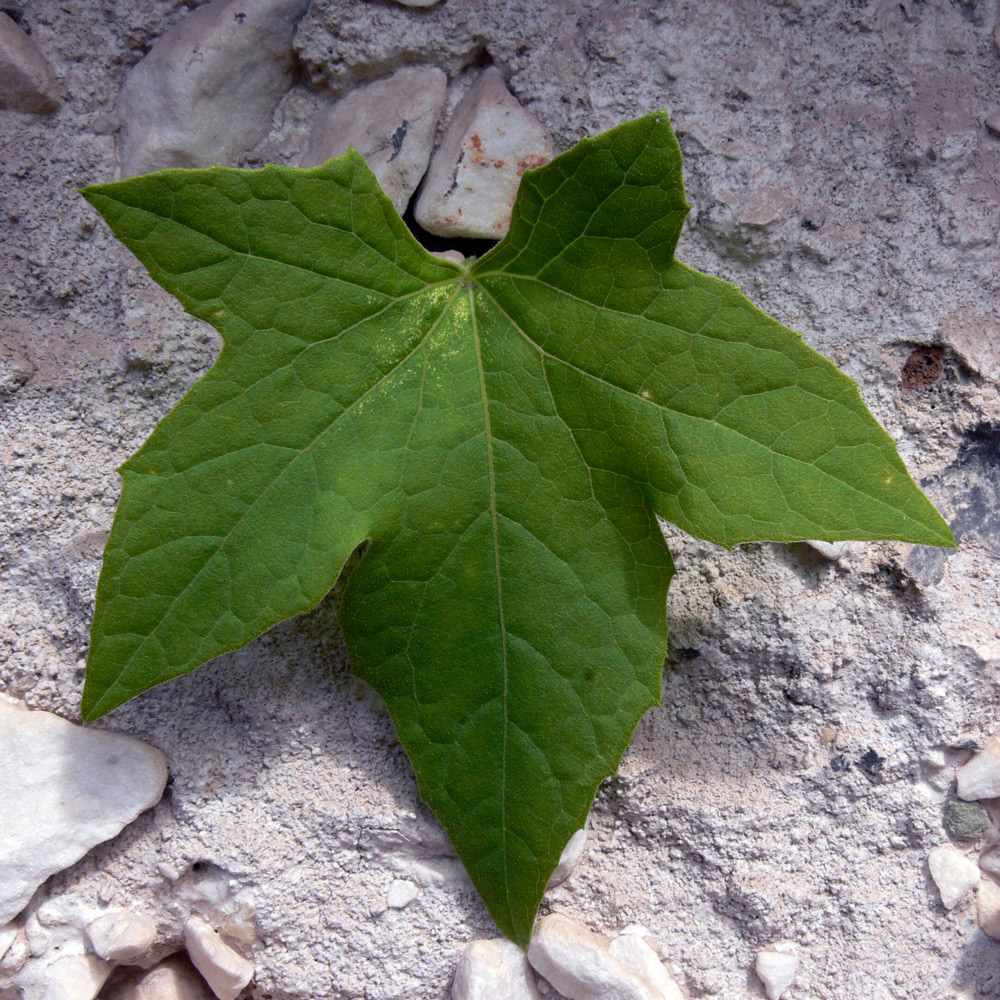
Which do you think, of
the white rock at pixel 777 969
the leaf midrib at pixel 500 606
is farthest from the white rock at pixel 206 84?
the white rock at pixel 777 969

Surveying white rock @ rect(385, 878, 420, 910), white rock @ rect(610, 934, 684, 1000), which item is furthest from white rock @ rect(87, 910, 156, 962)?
white rock @ rect(610, 934, 684, 1000)

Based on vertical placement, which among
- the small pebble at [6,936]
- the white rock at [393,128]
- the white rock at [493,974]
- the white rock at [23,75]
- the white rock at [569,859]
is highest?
the white rock at [393,128]

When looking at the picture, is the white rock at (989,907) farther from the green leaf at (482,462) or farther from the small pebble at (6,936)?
the small pebble at (6,936)

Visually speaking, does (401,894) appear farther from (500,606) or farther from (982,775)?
(982,775)

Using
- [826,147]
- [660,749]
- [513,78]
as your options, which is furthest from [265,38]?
[660,749]

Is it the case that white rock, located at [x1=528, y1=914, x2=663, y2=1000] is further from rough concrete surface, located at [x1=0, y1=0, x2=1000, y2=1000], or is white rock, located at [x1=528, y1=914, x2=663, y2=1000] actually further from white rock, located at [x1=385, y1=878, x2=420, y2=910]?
white rock, located at [x1=385, y1=878, x2=420, y2=910]

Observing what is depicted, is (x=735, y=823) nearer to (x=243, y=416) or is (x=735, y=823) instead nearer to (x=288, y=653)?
(x=288, y=653)
